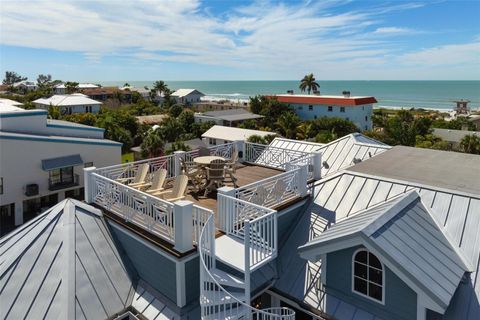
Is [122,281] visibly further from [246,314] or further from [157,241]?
[246,314]

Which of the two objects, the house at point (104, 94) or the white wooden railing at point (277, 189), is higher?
the house at point (104, 94)

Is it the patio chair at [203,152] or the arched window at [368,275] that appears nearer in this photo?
the arched window at [368,275]

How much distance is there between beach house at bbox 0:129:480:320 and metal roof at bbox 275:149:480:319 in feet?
0.09

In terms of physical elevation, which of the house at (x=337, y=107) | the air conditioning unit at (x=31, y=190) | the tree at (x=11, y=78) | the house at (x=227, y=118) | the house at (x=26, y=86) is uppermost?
the tree at (x=11, y=78)

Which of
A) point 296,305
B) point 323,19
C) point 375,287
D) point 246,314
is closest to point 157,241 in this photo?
point 246,314

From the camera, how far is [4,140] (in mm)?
19547

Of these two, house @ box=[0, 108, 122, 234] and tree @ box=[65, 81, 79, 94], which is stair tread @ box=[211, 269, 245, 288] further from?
tree @ box=[65, 81, 79, 94]

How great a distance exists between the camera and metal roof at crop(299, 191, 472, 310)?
5.17 metres

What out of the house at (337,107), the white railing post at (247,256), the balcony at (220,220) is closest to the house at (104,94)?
the house at (337,107)

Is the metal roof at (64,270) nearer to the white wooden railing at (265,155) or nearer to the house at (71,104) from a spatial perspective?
the white wooden railing at (265,155)

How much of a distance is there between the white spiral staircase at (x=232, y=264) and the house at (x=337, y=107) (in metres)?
52.9

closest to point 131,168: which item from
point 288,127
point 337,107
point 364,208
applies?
point 364,208

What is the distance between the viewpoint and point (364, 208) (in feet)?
26.0

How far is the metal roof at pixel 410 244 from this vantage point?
5172mm
